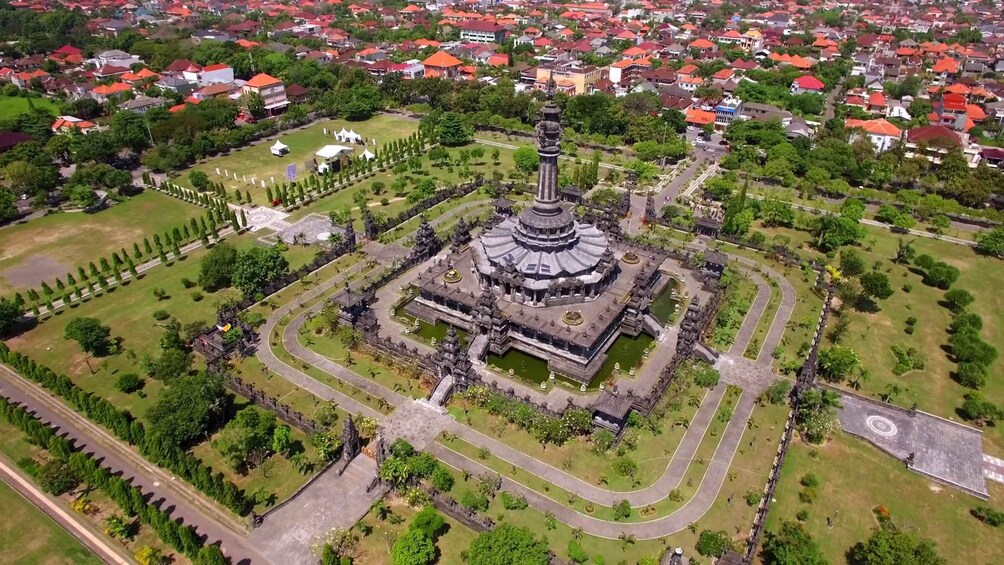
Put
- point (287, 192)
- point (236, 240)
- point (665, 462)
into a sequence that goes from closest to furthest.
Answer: point (665, 462) < point (236, 240) < point (287, 192)

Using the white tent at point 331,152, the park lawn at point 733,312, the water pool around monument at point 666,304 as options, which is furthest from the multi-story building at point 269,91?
the park lawn at point 733,312

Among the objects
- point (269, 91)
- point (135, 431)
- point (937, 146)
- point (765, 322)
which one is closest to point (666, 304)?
point (765, 322)

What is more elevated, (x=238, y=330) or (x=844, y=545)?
(x=238, y=330)

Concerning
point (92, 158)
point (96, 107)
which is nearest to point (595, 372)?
point (92, 158)

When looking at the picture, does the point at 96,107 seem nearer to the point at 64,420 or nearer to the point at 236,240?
the point at 236,240

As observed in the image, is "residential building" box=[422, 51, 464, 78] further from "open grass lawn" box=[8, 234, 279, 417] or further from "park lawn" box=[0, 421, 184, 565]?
"park lawn" box=[0, 421, 184, 565]

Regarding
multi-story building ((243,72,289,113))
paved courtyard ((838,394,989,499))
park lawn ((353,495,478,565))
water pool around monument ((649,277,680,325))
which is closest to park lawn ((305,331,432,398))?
park lawn ((353,495,478,565))

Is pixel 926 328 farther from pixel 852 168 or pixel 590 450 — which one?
pixel 852 168
